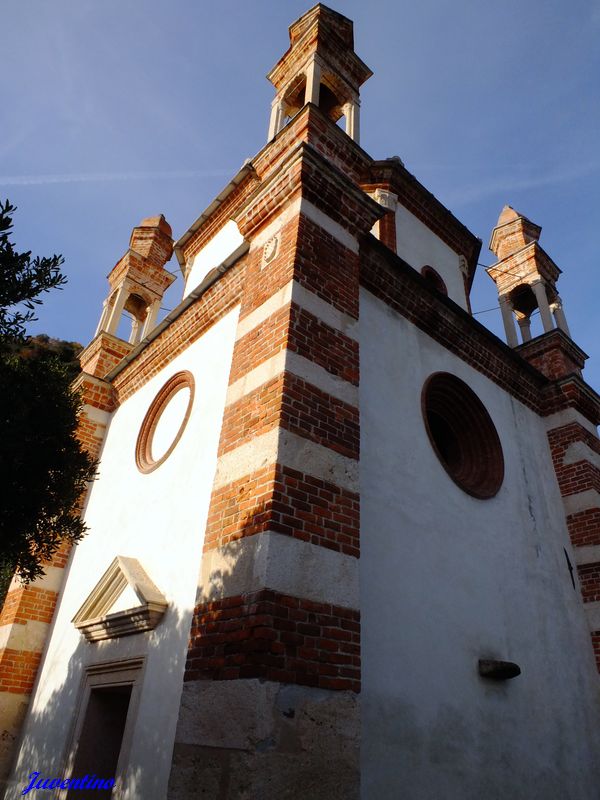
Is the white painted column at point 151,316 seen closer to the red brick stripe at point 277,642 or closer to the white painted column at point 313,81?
the white painted column at point 313,81

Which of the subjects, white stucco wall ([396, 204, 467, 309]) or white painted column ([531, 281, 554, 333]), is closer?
white stucco wall ([396, 204, 467, 309])

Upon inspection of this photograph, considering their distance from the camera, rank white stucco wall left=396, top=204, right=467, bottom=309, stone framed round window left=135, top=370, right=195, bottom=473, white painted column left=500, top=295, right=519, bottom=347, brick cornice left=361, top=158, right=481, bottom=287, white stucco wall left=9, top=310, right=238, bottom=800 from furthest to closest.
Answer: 1. white painted column left=500, top=295, right=519, bottom=347
2. brick cornice left=361, top=158, right=481, bottom=287
3. white stucco wall left=396, top=204, right=467, bottom=309
4. stone framed round window left=135, top=370, right=195, bottom=473
5. white stucco wall left=9, top=310, right=238, bottom=800

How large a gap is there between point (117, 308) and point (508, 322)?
8607 millimetres

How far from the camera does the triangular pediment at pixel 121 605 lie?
5.75 metres

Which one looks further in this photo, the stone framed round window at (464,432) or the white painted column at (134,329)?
the white painted column at (134,329)

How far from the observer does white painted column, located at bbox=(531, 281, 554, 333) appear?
1102 cm

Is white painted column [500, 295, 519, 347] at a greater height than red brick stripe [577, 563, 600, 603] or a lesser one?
greater

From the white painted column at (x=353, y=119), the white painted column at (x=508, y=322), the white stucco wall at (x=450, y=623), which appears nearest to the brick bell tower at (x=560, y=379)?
the white painted column at (x=508, y=322)

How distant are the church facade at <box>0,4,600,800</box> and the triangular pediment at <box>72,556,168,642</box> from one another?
0.04m

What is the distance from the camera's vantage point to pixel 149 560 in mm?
6477

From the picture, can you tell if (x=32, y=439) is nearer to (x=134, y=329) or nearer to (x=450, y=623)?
(x=450, y=623)

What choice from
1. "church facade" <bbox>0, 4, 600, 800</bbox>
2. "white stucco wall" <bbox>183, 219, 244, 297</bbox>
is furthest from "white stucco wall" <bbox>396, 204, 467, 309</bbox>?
"white stucco wall" <bbox>183, 219, 244, 297</bbox>

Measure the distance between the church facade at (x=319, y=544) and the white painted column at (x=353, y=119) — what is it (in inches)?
4.0

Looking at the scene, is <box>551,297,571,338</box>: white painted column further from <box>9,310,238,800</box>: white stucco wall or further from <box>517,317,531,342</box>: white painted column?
<box>9,310,238,800</box>: white stucco wall
